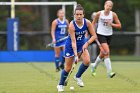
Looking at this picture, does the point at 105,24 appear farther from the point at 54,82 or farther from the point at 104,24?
the point at 54,82

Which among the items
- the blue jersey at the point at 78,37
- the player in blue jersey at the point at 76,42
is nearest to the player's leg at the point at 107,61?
the player in blue jersey at the point at 76,42

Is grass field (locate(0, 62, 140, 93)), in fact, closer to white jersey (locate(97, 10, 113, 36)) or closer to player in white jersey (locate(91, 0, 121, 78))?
player in white jersey (locate(91, 0, 121, 78))

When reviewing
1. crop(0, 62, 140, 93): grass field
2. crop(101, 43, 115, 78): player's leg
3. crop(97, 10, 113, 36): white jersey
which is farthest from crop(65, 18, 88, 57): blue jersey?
crop(97, 10, 113, 36): white jersey

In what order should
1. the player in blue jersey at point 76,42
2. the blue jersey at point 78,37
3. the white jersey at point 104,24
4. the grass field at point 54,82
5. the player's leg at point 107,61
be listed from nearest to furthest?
the player in blue jersey at point 76,42 → the blue jersey at point 78,37 → the grass field at point 54,82 → the player's leg at point 107,61 → the white jersey at point 104,24

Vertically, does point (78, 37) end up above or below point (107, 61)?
above

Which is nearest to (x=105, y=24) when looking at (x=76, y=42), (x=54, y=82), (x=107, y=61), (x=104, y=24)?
(x=104, y=24)

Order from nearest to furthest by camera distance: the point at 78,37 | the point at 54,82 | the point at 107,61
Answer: the point at 78,37, the point at 54,82, the point at 107,61

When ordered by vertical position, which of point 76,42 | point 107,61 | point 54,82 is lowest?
point 54,82

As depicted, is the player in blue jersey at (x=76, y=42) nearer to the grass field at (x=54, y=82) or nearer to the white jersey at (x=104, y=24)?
the grass field at (x=54, y=82)

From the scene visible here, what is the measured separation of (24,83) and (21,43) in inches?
506

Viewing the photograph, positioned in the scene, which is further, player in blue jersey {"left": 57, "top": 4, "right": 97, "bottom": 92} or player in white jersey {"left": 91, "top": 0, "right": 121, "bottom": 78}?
player in white jersey {"left": 91, "top": 0, "right": 121, "bottom": 78}

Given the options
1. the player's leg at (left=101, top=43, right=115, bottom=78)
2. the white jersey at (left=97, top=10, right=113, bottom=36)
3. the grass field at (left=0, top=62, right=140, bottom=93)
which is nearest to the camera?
the grass field at (left=0, top=62, right=140, bottom=93)

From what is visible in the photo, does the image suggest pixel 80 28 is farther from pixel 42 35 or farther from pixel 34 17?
pixel 34 17

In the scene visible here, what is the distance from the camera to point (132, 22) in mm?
45062
